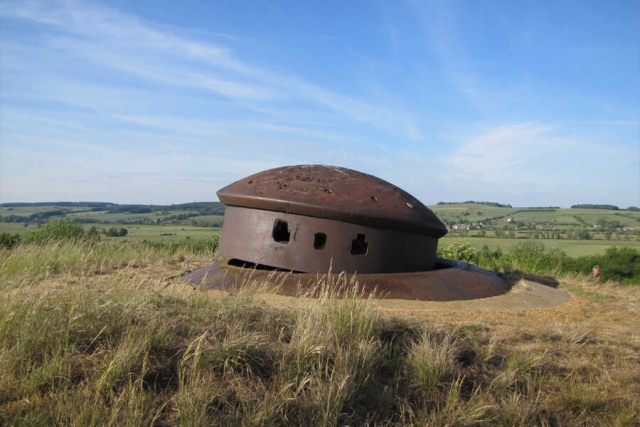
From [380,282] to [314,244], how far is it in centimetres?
88

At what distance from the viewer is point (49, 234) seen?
12039 mm

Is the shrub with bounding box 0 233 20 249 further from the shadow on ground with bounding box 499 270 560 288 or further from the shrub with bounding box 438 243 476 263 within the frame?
the shrub with bounding box 438 243 476 263

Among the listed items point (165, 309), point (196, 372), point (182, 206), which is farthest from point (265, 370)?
point (182, 206)

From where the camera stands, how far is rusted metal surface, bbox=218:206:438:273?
5.88m

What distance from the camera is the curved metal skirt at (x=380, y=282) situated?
5629mm

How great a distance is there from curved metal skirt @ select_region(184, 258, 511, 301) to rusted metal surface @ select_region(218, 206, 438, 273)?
136 millimetres

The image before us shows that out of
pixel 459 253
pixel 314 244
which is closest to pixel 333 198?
pixel 314 244

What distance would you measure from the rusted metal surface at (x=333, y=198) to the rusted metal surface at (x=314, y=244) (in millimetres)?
94

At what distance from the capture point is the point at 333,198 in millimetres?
5914

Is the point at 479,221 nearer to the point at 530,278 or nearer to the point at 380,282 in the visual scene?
the point at 530,278

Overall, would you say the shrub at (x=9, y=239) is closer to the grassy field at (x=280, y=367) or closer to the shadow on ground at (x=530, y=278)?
the grassy field at (x=280, y=367)

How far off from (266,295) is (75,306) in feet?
6.99

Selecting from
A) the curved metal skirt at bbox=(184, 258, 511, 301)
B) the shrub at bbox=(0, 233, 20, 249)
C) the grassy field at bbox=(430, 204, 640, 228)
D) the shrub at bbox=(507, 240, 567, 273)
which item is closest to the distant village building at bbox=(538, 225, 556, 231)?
the grassy field at bbox=(430, 204, 640, 228)

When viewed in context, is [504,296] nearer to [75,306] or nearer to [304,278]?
[304,278]
